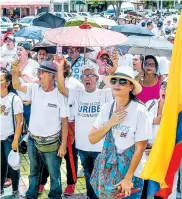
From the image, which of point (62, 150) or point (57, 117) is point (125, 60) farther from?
point (62, 150)

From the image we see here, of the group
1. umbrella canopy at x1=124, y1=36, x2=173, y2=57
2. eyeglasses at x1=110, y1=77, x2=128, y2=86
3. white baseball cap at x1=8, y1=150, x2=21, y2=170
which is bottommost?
white baseball cap at x1=8, y1=150, x2=21, y2=170

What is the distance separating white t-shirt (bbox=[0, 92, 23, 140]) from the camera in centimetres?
524

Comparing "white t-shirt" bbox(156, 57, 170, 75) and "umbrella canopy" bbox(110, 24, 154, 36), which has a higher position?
"umbrella canopy" bbox(110, 24, 154, 36)

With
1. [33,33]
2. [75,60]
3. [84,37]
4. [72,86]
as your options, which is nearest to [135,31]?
[33,33]

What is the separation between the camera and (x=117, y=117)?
4047mm

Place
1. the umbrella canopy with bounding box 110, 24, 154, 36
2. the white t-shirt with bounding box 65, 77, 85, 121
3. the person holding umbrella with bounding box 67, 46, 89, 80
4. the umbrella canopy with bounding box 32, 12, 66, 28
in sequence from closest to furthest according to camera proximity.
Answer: the white t-shirt with bounding box 65, 77, 85, 121 < the person holding umbrella with bounding box 67, 46, 89, 80 < the umbrella canopy with bounding box 110, 24, 154, 36 < the umbrella canopy with bounding box 32, 12, 66, 28

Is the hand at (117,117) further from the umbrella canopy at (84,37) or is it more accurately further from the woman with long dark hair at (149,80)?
the umbrella canopy at (84,37)

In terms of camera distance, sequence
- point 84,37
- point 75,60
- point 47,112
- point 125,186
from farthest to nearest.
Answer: point 75,60
point 84,37
point 47,112
point 125,186

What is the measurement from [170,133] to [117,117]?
803 millimetres

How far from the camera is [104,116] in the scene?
424 centimetres

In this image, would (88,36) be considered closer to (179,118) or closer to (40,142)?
(40,142)

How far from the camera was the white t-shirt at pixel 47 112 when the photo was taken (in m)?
5.12

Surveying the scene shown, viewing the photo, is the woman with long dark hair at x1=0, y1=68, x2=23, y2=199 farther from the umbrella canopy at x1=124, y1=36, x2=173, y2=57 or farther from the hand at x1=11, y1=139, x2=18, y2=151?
the umbrella canopy at x1=124, y1=36, x2=173, y2=57

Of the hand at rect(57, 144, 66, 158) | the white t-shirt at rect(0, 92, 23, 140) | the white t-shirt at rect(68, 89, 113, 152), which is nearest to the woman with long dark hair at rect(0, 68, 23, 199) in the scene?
the white t-shirt at rect(0, 92, 23, 140)
